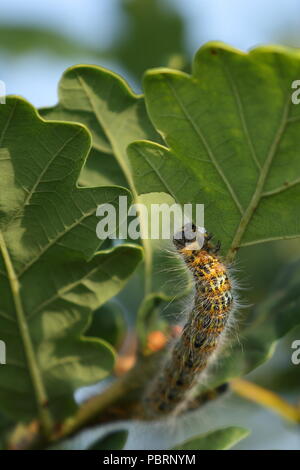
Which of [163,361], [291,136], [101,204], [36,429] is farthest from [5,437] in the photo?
[291,136]

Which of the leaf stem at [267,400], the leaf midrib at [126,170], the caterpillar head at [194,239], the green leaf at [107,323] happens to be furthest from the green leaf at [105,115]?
the leaf stem at [267,400]

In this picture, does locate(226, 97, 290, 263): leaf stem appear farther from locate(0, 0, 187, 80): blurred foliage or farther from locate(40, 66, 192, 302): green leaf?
locate(0, 0, 187, 80): blurred foliage

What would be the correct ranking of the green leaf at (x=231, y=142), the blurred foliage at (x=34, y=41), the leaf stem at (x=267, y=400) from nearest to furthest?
the green leaf at (x=231, y=142) → the leaf stem at (x=267, y=400) → the blurred foliage at (x=34, y=41)

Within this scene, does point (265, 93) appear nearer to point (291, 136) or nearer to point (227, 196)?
point (291, 136)

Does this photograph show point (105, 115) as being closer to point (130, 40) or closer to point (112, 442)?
point (112, 442)

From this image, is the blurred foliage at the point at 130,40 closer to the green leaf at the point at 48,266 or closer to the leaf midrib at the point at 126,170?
the leaf midrib at the point at 126,170

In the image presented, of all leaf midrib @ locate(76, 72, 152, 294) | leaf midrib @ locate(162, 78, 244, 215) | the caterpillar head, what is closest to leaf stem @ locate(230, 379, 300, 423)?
leaf midrib @ locate(76, 72, 152, 294)
